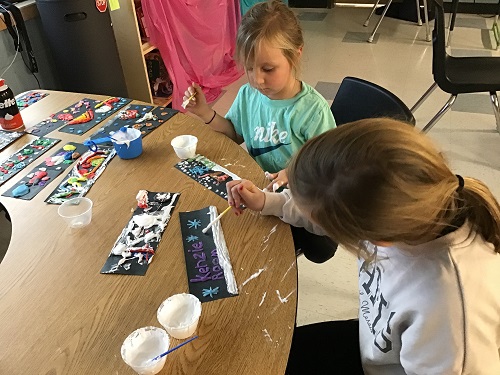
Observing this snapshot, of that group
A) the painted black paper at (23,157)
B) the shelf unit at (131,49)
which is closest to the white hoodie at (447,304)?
the painted black paper at (23,157)

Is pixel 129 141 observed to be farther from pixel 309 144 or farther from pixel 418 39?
pixel 418 39

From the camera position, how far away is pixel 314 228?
110 centimetres

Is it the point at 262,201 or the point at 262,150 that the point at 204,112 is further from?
the point at 262,201

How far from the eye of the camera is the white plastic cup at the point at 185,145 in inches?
51.2

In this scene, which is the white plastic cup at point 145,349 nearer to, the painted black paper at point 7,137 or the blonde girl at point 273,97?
the blonde girl at point 273,97

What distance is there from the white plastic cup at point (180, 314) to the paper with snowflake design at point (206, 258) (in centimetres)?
3

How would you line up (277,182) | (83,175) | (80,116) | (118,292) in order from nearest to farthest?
(118,292), (277,182), (83,175), (80,116)

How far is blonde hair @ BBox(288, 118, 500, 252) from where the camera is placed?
684mm

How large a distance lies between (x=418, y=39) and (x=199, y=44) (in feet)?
6.81

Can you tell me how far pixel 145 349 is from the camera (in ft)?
2.69

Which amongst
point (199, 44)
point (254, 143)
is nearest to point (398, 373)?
point (254, 143)

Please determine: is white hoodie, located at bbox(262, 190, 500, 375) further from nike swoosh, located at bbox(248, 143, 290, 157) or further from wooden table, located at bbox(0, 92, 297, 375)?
nike swoosh, located at bbox(248, 143, 290, 157)

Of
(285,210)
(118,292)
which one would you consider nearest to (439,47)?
(285,210)

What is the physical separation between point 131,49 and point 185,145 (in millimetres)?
1775
